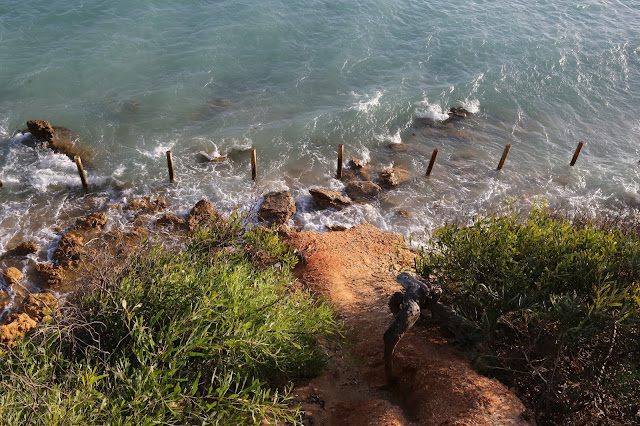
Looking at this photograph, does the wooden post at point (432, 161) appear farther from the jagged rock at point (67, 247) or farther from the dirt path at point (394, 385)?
A: the jagged rock at point (67, 247)

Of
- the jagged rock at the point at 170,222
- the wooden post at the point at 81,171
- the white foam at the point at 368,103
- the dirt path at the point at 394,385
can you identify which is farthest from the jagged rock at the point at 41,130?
the dirt path at the point at 394,385

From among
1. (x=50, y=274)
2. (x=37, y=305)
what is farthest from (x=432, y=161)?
(x=37, y=305)

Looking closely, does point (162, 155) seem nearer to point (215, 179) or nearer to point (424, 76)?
point (215, 179)

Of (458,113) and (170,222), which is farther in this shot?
(458,113)

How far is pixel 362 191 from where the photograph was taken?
60.5 ft

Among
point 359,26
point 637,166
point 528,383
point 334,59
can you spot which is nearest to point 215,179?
point 334,59

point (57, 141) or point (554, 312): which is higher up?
point (554, 312)

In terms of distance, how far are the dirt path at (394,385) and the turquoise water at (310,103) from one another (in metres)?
6.35

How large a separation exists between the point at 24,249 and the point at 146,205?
13.6ft

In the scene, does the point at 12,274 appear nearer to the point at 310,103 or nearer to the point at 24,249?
the point at 24,249

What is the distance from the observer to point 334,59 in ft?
86.9

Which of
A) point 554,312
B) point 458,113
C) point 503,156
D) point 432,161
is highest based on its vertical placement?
point 554,312

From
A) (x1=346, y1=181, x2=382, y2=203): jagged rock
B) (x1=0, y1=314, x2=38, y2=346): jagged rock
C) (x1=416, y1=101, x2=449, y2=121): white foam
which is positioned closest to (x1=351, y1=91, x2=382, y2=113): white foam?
(x1=416, y1=101, x2=449, y2=121): white foam

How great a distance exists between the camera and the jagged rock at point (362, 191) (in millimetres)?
18297
